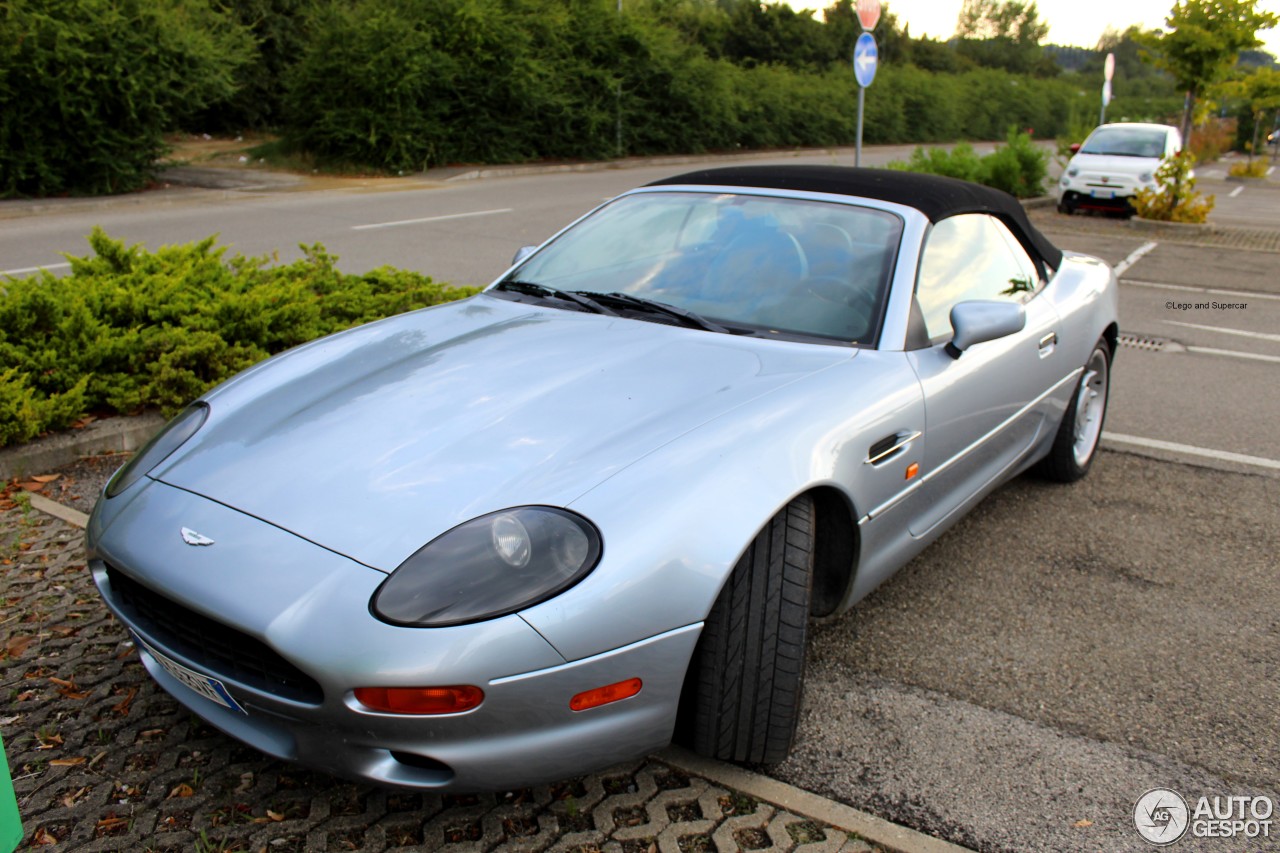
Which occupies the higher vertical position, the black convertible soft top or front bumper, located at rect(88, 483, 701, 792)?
the black convertible soft top

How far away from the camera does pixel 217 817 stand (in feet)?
7.77

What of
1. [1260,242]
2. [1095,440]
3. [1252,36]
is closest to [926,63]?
[1252,36]

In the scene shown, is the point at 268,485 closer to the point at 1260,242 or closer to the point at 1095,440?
the point at 1095,440

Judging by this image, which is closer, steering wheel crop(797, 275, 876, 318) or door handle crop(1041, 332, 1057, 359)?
steering wheel crop(797, 275, 876, 318)

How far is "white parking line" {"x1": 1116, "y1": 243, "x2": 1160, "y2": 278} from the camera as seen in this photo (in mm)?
11117

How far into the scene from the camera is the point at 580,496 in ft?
7.41

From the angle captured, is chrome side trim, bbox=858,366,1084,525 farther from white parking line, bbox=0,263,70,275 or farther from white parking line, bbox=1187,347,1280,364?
white parking line, bbox=0,263,70,275

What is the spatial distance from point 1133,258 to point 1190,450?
7669mm

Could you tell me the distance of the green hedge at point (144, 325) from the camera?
462cm

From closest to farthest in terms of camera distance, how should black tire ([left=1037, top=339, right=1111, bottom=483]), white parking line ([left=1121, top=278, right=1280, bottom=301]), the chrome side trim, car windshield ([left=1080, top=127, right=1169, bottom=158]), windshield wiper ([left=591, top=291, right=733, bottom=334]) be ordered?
1. the chrome side trim
2. windshield wiper ([left=591, top=291, right=733, bottom=334])
3. black tire ([left=1037, top=339, right=1111, bottom=483])
4. white parking line ([left=1121, top=278, right=1280, bottom=301])
5. car windshield ([left=1080, top=127, right=1169, bottom=158])

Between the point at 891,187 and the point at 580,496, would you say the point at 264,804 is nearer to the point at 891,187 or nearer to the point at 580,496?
the point at 580,496

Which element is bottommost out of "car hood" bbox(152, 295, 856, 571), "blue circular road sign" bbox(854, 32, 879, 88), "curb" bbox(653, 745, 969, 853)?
"curb" bbox(653, 745, 969, 853)

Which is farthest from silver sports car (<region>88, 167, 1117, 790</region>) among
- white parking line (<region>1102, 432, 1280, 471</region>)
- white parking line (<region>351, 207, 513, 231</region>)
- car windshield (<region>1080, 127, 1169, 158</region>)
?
car windshield (<region>1080, 127, 1169, 158</region>)

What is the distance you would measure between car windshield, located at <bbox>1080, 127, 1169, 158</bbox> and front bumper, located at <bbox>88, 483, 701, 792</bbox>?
16783 millimetres
